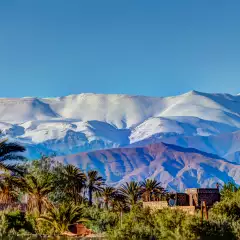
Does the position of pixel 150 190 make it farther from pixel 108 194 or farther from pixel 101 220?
pixel 101 220

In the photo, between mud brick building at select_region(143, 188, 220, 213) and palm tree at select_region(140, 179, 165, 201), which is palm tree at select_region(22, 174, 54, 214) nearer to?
mud brick building at select_region(143, 188, 220, 213)

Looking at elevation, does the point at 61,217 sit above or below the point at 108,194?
below

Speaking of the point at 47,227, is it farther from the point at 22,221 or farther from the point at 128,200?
the point at 128,200

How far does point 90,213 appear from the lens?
235ft

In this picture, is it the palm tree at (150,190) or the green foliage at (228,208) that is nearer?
the green foliage at (228,208)

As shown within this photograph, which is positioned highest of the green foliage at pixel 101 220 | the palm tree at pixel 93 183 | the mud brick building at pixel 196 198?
the palm tree at pixel 93 183

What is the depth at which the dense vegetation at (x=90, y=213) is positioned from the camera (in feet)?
150

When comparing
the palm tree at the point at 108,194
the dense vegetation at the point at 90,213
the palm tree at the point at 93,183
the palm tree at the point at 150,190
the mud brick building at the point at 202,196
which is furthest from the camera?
the palm tree at the point at 150,190

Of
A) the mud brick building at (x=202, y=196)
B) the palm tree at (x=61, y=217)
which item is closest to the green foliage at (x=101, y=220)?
the palm tree at (x=61, y=217)

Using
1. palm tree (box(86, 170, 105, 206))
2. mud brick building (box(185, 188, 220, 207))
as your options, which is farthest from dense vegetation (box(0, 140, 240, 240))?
mud brick building (box(185, 188, 220, 207))

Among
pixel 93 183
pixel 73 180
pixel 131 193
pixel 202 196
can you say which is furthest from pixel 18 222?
pixel 131 193

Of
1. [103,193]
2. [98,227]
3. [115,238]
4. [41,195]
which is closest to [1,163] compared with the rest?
[115,238]

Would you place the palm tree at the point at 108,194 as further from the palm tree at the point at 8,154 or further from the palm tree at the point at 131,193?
the palm tree at the point at 8,154

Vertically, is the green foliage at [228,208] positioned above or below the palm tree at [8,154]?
below
